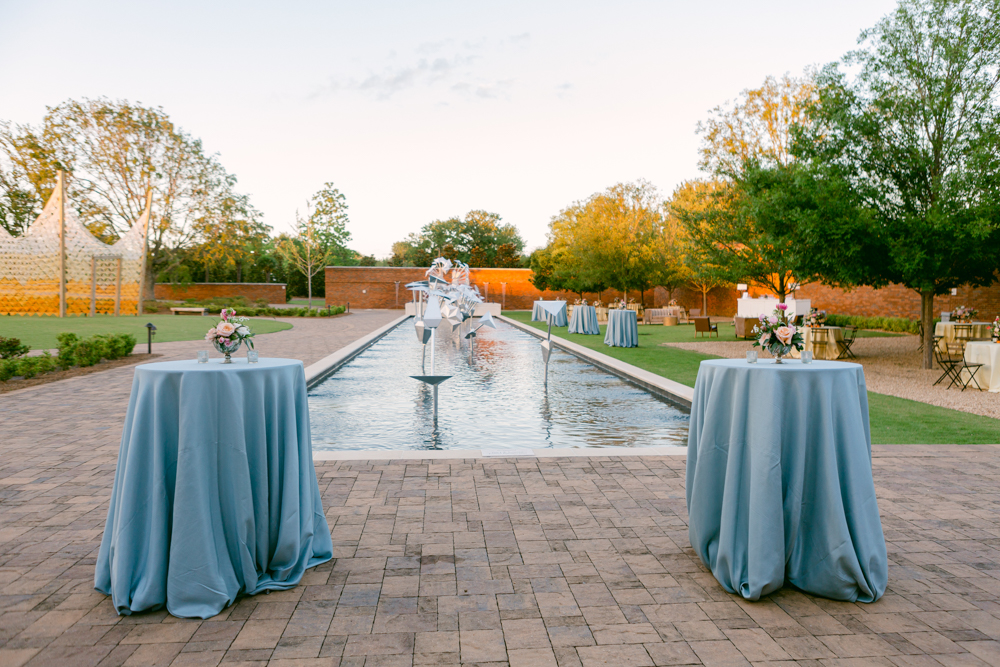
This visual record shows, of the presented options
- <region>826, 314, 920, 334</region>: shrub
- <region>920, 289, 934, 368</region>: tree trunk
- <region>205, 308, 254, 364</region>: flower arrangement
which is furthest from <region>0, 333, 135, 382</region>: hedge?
<region>826, 314, 920, 334</region>: shrub

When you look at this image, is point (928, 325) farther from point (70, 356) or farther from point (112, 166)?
point (112, 166)

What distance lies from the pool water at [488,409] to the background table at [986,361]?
5742 millimetres

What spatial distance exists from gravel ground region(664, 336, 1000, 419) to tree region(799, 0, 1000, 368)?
45.0 inches

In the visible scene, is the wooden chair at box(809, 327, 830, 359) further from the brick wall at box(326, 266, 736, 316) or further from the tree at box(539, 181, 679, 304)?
the brick wall at box(326, 266, 736, 316)

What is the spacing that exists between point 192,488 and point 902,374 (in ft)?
45.1

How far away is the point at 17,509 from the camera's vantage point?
4430 millimetres

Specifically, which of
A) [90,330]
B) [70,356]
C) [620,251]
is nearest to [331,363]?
[70,356]

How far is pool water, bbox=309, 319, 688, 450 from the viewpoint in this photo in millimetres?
7129

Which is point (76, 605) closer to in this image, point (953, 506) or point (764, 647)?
point (764, 647)

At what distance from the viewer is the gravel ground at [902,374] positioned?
9547 mm

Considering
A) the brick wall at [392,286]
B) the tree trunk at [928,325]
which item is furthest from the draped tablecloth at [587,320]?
the brick wall at [392,286]

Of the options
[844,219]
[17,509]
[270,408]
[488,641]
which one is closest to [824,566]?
[488,641]

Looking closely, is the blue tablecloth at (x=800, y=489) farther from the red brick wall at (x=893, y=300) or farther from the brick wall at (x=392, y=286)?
the brick wall at (x=392, y=286)

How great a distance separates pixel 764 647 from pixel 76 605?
3166 mm
